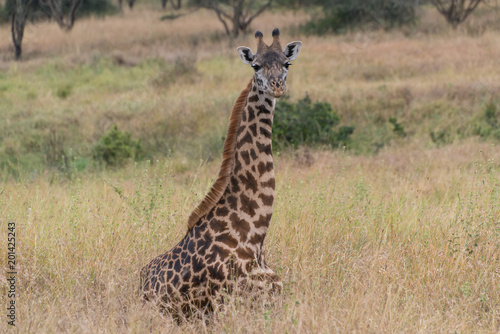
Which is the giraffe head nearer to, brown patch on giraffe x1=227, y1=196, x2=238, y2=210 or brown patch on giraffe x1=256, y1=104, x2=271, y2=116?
brown patch on giraffe x1=256, y1=104, x2=271, y2=116

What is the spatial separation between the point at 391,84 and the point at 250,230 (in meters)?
11.9

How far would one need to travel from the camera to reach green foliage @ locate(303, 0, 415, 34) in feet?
79.8

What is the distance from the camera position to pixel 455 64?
16.7m

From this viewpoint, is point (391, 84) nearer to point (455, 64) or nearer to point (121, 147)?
point (455, 64)

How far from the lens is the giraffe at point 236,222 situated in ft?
13.7

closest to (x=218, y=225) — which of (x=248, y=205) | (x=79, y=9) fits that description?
(x=248, y=205)

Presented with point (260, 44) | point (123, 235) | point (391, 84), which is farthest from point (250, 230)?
point (391, 84)

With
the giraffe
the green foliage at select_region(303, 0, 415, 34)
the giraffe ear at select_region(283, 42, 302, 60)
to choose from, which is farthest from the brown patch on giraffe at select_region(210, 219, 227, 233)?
the green foliage at select_region(303, 0, 415, 34)

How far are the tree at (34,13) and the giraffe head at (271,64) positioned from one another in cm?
2010

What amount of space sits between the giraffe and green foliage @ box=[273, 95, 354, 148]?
24.7 feet

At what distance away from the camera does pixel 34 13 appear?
31.7m

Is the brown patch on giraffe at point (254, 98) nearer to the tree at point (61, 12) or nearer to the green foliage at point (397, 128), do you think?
the green foliage at point (397, 128)

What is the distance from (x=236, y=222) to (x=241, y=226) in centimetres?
5

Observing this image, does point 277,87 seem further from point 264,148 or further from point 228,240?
point 228,240
